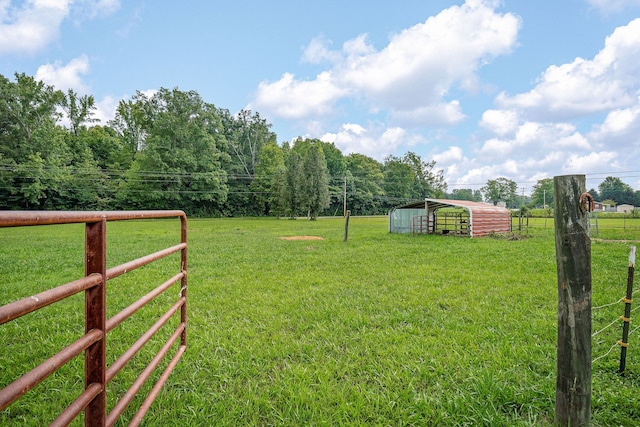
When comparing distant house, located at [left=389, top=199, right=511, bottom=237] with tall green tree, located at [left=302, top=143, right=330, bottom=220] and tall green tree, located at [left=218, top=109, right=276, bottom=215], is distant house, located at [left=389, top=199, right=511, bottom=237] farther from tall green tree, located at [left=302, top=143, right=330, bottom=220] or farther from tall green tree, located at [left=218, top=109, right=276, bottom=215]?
tall green tree, located at [left=218, top=109, right=276, bottom=215]

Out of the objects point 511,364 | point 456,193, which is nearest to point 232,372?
point 511,364

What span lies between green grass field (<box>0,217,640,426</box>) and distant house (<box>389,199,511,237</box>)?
10571mm

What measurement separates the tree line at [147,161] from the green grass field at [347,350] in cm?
3110

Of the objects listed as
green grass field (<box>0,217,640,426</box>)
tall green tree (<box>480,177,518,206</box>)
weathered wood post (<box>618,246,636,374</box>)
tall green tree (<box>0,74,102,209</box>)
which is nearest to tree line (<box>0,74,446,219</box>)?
tall green tree (<box>0,74,102,209</box>)

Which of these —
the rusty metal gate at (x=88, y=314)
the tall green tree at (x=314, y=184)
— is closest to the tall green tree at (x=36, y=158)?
the tall green tree at (x=314, y=184)

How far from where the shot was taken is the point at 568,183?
6.32 feet

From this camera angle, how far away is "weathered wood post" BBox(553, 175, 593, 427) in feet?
6.22

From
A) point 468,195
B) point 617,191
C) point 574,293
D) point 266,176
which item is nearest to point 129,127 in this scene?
point 266,176

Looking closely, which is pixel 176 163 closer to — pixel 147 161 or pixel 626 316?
pixel 147 161

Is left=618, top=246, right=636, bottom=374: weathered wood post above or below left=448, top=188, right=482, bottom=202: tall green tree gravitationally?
below

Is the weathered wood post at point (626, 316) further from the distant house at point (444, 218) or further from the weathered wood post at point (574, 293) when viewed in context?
the distant house at point (444, 218)

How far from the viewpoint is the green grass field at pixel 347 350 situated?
226 centimetres

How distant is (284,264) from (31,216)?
7266mm

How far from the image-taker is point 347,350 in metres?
3.19
